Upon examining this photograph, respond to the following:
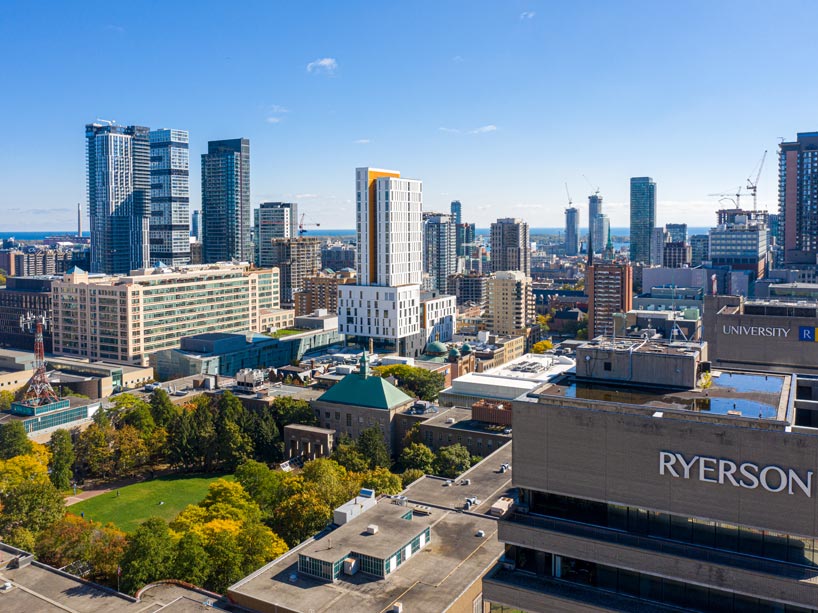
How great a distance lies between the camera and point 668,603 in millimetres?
36438

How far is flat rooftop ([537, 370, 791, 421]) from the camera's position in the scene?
125ft

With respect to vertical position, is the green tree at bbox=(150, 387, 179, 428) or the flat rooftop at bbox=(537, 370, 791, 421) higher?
the flat rooftop at bbox=(537, 370, 791, 421)

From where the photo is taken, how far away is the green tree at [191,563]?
187 ft

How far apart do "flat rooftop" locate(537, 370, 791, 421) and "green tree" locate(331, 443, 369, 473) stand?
48.0 m

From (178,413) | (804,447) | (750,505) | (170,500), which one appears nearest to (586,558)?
(750,505)

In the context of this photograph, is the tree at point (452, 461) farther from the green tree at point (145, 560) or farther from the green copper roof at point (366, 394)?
the green tree at point (145, 560)

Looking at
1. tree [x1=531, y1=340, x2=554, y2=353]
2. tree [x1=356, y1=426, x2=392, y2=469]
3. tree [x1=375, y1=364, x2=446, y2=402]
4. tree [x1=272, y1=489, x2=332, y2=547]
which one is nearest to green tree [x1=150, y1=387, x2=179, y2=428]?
tree [x1=356, y1=426, x2=392, y2=469]

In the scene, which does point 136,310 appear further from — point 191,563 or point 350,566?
point 350,566

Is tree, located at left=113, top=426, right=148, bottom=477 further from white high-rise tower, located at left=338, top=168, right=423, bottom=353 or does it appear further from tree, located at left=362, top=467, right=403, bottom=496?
white high-rise tower, located at left=338, top=168, right=423, bottom=353

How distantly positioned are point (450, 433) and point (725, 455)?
64.0m

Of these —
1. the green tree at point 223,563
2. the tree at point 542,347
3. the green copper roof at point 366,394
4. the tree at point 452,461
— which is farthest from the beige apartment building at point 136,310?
the green tree at point 223,563

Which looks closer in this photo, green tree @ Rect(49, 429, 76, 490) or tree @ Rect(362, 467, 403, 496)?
tree @ Rect(362, 467, 403, 496)

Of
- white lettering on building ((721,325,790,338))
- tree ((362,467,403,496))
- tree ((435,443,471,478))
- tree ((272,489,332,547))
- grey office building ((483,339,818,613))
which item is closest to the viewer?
grey office building ((483,339,818,613))

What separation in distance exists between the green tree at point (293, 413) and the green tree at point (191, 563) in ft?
158
